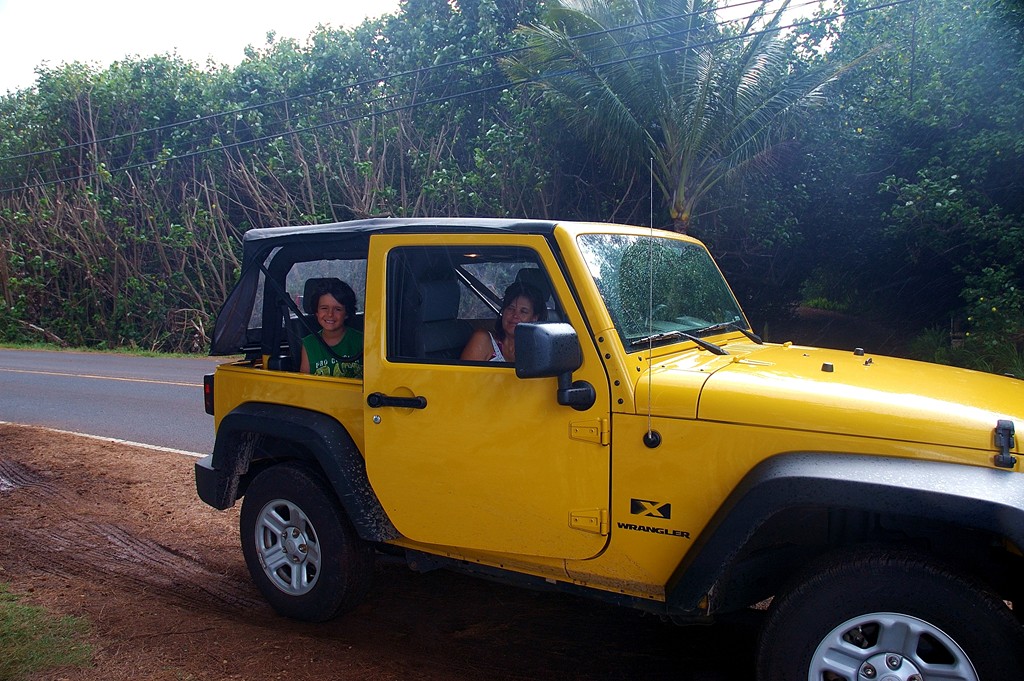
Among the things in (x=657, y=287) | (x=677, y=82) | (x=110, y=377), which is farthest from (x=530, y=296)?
(x=110, y=377)

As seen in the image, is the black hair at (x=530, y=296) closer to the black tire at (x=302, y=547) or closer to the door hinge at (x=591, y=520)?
the door hinge at (x=591, y=520)

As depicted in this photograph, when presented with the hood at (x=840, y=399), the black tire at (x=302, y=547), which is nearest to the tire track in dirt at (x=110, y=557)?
the black tire at (x=302, y=547)

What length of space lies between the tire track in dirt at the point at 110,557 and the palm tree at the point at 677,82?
32.6 feet

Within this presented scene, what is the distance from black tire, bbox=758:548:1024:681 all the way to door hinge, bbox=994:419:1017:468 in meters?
0.39

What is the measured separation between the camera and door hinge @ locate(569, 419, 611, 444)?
3252 millimetres

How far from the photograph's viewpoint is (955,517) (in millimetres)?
2631

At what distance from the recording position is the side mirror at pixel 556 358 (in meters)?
3.09

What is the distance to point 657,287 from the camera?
3889 mm

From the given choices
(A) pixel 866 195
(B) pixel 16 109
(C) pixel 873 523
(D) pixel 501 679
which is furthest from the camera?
(B) pixel 16 109

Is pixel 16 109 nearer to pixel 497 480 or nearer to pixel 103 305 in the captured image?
pixel 103 305

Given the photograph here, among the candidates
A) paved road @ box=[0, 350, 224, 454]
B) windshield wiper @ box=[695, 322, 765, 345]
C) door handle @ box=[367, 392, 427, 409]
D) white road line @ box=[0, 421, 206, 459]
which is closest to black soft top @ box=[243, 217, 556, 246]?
door handle @ box=[367, 392, 427, 409]

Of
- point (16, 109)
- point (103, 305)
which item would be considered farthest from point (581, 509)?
point (16, 109)

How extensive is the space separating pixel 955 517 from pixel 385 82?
21021 mm

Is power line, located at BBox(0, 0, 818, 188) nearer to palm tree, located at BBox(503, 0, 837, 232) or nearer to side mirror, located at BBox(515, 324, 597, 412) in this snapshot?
palm tree, located at BBox(503, 0, 837, 232)
